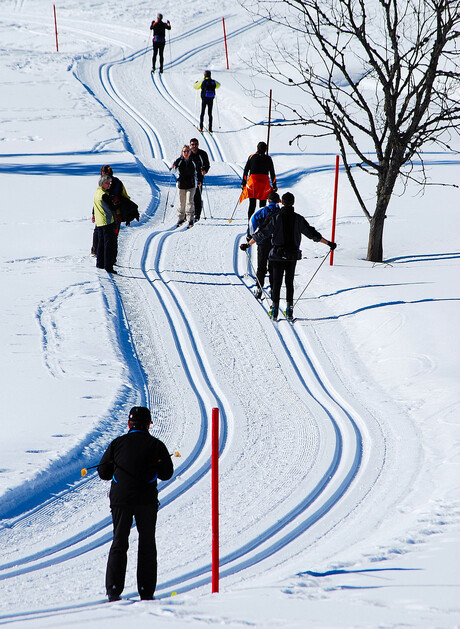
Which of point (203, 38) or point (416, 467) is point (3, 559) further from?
point (203, 38)

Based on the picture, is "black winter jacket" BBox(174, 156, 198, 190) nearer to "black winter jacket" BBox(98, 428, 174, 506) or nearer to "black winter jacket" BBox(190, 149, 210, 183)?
"black winter jacket" BBox(190, 149, 210, 183)

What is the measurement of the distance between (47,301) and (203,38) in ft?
86.9

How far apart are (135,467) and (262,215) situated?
6031mm

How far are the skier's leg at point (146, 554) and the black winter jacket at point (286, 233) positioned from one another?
5544 mm

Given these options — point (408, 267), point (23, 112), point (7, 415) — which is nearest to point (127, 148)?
point (23, 112)

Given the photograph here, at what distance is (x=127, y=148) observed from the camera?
20.7 metres

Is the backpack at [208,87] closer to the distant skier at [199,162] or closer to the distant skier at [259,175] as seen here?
the distant skier at [199,162]

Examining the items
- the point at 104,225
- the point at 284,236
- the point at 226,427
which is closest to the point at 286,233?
the point at 284,236

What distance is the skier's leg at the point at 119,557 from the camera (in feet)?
16.1

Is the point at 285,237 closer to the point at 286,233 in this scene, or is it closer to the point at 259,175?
the point at 286,233

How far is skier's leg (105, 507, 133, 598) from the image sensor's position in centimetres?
490

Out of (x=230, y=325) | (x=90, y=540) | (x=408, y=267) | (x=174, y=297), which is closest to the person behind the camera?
(x=90, y=540)

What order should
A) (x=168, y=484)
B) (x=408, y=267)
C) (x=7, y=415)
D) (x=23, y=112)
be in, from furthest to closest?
(x=23, y=112) < (x=408, y=267) < (x=7, y=415) < (x=168, y=484)

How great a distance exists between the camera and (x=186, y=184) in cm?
1422
